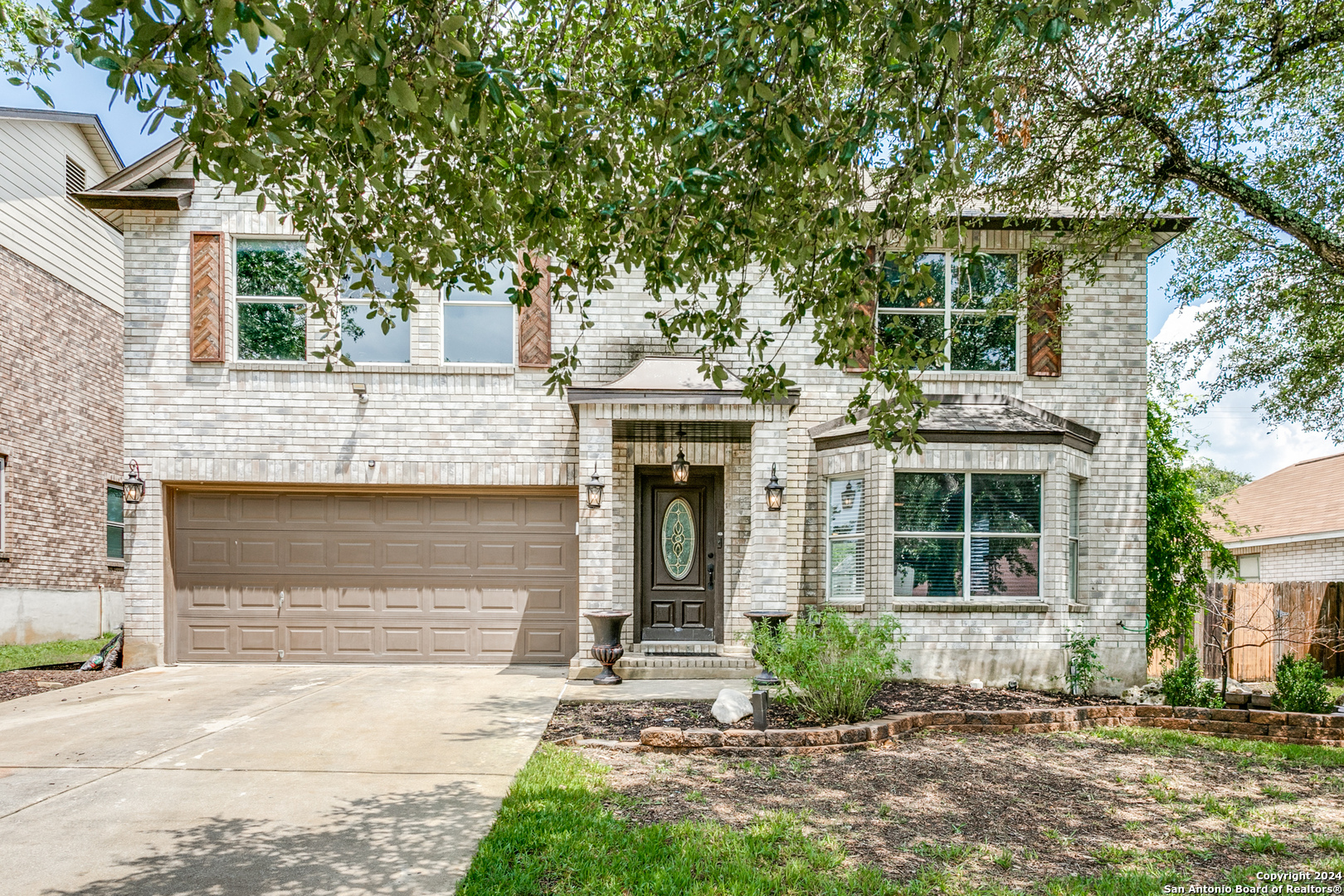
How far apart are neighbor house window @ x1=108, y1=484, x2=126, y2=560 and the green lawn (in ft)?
46.8

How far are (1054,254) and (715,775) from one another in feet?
23.5

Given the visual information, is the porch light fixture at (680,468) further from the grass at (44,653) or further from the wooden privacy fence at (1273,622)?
the grass at (44,653)

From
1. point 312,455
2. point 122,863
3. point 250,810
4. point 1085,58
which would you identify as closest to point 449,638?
point 312,455

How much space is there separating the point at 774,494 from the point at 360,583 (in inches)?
206

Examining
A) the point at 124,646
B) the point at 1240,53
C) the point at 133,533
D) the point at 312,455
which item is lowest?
the point at 124,646

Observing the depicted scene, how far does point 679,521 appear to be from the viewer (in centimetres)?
1040

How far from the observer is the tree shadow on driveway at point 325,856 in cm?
351

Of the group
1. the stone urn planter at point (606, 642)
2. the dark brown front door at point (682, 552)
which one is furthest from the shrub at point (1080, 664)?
the stone urn planter at point (606, 642)

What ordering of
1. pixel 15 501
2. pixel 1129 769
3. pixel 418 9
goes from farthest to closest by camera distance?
pixel 15 501 → pixel 1129 769 → pixel 418 9

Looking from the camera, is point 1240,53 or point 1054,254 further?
point 1054,254

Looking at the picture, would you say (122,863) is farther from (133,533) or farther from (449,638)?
(133,533)

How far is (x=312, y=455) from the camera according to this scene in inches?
386

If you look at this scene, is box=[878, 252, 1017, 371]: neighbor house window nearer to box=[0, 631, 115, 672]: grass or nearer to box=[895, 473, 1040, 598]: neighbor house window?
box=[895, 473, 1040, 598]: neighbor house window

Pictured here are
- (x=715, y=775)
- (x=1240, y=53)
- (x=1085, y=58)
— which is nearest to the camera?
(x=715, y=775)
